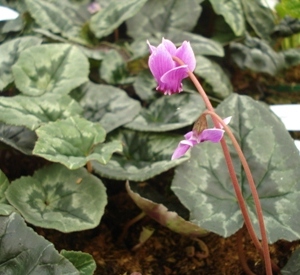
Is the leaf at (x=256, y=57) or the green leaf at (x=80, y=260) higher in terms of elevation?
the green leaf at (x=80, y=260)

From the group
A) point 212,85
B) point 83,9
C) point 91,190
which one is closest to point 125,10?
point 83,9

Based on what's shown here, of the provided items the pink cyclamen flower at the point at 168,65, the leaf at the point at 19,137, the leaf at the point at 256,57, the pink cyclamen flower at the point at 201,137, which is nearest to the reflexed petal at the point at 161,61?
the pink cyclamen flower at the point at 168,65

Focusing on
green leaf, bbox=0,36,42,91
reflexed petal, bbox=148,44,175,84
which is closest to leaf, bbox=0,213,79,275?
reflexed petal, bbox=148,44,175,84

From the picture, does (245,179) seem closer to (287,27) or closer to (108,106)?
(108,106)

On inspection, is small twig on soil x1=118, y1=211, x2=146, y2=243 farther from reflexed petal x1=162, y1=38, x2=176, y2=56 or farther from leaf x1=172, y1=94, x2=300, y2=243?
reflexed petal x1=162, y1=38, x2=176, y2=56

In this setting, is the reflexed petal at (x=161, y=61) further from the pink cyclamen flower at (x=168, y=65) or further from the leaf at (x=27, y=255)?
the leaf at (x=27, y=255)

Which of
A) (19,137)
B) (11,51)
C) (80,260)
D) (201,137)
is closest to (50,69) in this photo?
(11,51)

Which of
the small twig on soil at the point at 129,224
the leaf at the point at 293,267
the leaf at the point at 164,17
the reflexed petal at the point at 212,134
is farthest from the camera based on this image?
the leaf at the point at 164,17

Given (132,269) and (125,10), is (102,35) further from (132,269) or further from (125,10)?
(132,269)
